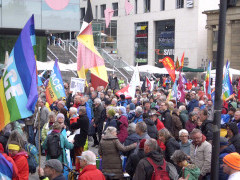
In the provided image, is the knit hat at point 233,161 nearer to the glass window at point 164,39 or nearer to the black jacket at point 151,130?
the black jacket at point 151,130

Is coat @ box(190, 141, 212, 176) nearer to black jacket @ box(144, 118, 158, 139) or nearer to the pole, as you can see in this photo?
the pole

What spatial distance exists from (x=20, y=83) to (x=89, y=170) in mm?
1524

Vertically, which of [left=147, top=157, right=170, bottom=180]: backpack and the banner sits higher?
the banner

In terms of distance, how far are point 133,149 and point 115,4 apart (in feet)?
170

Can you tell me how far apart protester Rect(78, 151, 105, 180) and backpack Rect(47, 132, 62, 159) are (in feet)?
6.83

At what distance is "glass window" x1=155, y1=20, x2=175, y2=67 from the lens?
170 ft

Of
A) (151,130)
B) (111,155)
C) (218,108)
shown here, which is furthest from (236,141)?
(111,155)

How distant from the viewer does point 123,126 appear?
380 inches

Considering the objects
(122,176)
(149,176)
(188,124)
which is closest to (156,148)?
(149,176)

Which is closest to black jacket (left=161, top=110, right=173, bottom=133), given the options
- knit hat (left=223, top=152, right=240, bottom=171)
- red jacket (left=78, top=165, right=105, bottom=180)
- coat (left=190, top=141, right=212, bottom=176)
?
coat (left=190, top=141, right=212, bottom=176)

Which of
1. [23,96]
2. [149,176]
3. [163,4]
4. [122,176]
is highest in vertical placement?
[163,4]

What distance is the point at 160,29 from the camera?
53406mm

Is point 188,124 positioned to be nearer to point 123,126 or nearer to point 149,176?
point 123,126

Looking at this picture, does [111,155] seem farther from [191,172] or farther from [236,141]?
[236,141]
